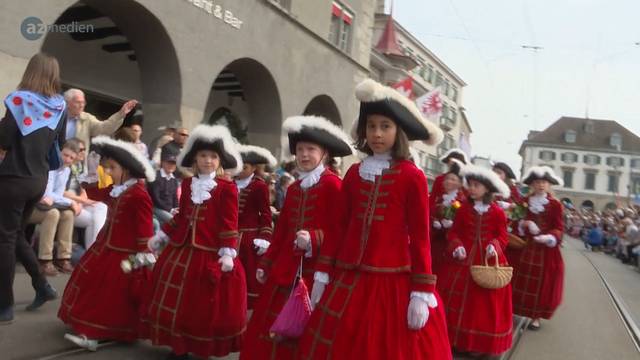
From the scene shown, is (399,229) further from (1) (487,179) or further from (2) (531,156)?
(2) (531,156)

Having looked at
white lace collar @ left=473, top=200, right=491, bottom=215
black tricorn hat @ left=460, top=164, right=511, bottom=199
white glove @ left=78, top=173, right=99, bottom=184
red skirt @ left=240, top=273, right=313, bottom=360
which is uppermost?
black tricorn hat @ left=460, top=164, right=511, bottom=199

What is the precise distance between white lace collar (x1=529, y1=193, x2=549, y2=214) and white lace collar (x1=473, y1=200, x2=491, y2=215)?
200 centimetres

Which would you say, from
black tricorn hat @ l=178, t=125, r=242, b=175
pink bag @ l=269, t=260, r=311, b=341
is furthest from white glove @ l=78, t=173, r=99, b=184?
pink bag @ l=269, t=260, r=311, b=341

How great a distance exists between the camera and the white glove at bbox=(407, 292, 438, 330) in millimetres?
3352

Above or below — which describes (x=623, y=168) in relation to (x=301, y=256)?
above

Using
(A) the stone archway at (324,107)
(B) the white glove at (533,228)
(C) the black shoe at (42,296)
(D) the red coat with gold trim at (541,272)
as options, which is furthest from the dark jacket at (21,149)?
(A) the stone archway at (324,107)

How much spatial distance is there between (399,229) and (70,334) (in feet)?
10.6

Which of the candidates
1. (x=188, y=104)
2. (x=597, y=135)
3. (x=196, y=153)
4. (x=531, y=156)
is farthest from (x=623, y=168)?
(x=196, y=153)

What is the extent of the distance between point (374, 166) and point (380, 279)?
0.70 metres

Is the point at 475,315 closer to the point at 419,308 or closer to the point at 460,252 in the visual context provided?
the point at 460,252

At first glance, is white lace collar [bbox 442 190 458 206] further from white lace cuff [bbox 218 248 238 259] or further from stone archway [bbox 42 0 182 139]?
stone archway [bbox 42 0 182 139]

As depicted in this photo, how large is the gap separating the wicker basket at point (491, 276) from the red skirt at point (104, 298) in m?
3.15

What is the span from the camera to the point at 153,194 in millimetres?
9383

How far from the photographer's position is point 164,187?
9.41m
